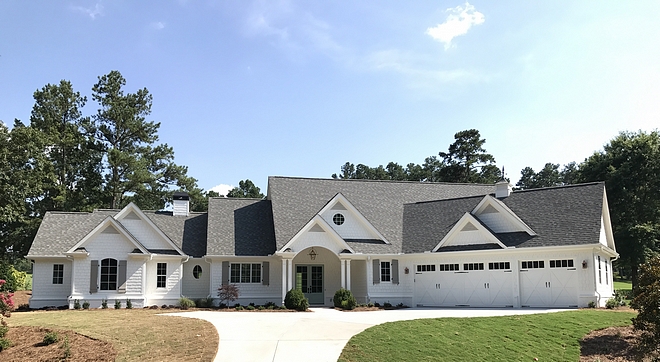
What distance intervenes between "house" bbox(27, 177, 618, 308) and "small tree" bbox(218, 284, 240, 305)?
78cm

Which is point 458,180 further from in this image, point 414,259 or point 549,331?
point 549,331

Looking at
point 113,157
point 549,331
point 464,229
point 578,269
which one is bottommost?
point 549,331

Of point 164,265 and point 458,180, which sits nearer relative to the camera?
point 164,265

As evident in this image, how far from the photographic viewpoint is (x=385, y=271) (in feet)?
92.3

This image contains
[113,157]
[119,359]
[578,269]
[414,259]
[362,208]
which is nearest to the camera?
[119,359]

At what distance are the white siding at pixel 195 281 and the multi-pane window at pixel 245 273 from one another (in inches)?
59.2

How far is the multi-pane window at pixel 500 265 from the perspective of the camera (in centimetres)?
2550

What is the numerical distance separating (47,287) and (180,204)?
27.3 ft

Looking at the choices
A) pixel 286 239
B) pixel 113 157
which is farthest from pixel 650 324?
pixel 113 157

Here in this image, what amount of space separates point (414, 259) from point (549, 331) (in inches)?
461

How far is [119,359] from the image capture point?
41.9 feet

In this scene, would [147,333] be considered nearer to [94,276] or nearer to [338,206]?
[94,276]

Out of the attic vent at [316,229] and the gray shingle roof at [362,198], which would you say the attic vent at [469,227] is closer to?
the gray shingle roof at [362,198]

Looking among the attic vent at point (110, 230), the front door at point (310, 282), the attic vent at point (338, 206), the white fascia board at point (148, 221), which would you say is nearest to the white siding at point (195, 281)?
the white fascia board at point (148, 221)
